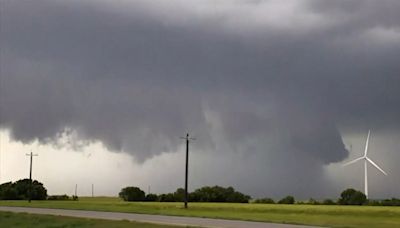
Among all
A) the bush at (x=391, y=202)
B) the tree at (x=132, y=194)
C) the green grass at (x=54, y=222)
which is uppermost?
the tree at (x=132, y=194)

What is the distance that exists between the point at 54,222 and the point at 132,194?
10521 centimetres

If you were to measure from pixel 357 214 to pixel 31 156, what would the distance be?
69934 millimetres

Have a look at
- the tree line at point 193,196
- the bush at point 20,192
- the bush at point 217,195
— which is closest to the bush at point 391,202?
the tree line at point 193,196

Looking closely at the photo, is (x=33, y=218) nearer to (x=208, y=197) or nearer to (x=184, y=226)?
(x=184, y=226)

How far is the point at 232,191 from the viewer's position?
153250 mm

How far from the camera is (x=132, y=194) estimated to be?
159625 millimetres

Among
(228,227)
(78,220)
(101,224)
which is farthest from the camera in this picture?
(78,220)

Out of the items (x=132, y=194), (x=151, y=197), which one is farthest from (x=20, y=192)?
(x=151, y=197)

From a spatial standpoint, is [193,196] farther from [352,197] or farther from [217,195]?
[352,197]

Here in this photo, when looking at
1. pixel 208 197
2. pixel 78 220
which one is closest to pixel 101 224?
pixel 78 220

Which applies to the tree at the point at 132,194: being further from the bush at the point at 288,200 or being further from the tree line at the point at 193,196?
the bush at the point at 288,200

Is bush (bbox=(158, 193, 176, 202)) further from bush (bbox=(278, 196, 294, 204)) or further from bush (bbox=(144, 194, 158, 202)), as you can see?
bush (bbox=(278, 196, 294, 204))

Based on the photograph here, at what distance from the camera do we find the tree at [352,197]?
429ft

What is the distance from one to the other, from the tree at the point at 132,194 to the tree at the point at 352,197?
48.6 metres
